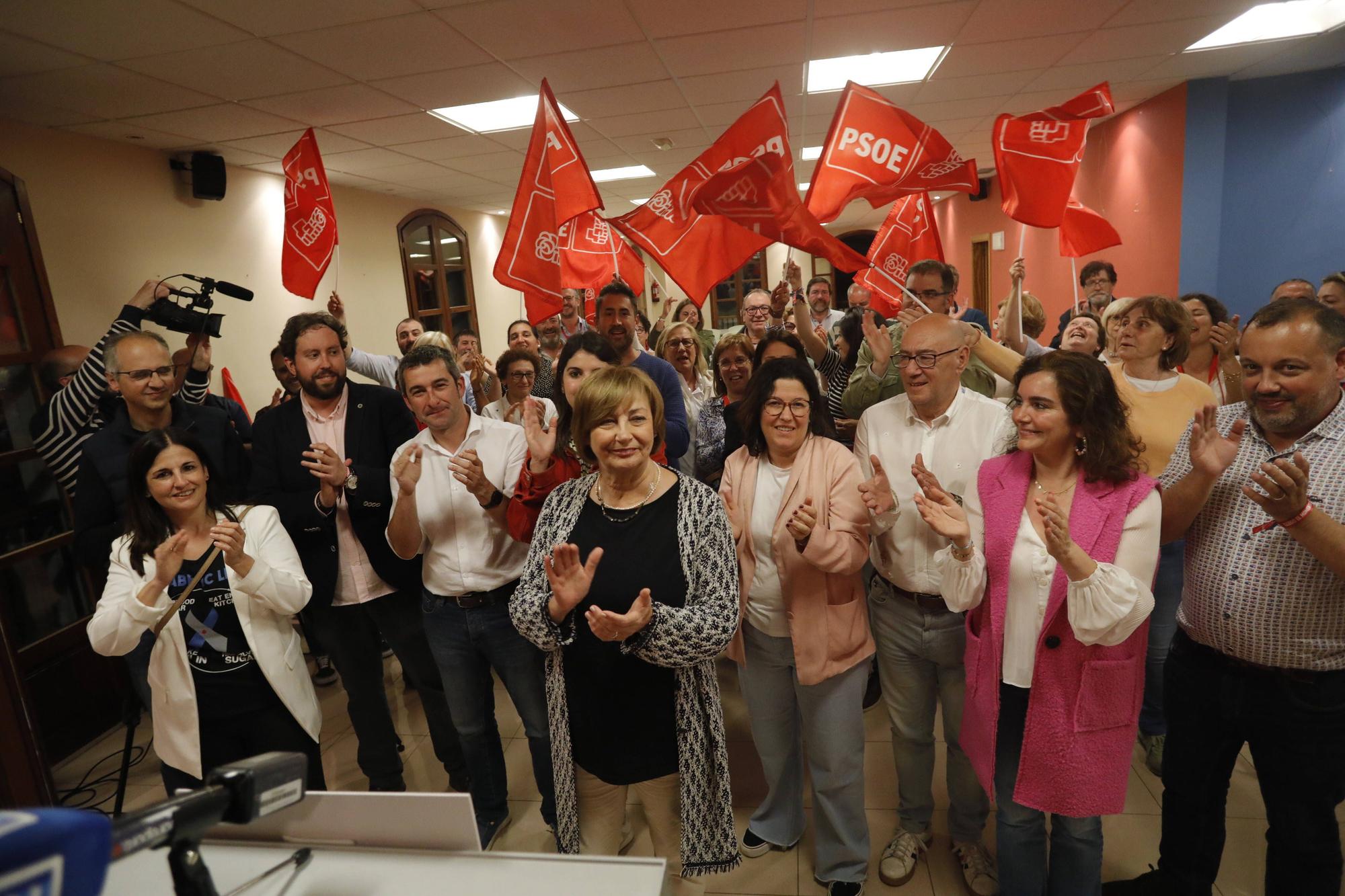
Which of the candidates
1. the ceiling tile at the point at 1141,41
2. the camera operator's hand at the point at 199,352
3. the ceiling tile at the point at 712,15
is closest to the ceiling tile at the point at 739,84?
the ceiling tile at the point at 712,15

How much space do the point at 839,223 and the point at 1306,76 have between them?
1003 cm

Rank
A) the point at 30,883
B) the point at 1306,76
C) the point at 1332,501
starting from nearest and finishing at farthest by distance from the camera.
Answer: the point at 30,883 < the point at 1332,501 < the point at 1306,76

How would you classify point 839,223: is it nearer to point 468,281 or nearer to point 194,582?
point 468,281

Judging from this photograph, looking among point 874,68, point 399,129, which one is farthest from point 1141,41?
point 399,129

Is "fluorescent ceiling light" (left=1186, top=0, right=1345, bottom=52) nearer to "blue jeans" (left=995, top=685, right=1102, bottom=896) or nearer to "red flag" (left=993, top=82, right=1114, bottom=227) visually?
"red flag" (left=993, top=82, right=1114, bottom=227)

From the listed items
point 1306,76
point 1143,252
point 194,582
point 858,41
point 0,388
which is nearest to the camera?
point 194,582

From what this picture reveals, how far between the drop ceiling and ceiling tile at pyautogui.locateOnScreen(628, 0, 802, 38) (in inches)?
0.5

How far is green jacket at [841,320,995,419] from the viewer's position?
267 cm

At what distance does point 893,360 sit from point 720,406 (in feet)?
2.42

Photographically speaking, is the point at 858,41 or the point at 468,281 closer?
the point at 858,41

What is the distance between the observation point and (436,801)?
100 cm

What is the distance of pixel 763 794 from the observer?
257 cm

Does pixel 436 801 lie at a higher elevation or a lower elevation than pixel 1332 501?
lower

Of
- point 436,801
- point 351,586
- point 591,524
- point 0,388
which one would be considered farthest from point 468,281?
point 436,801
